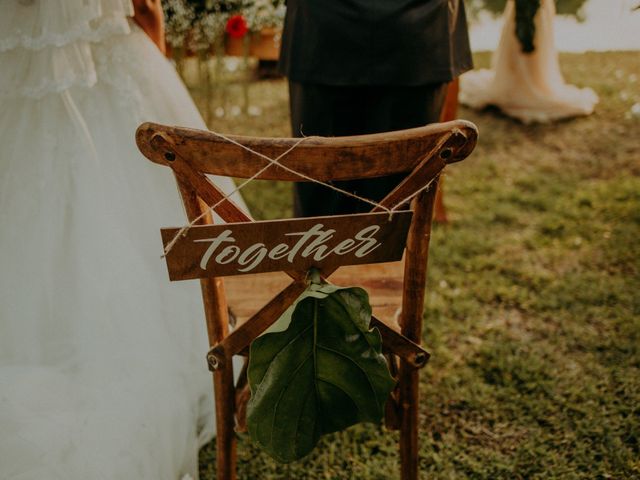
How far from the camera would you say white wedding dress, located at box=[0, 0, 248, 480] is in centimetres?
164

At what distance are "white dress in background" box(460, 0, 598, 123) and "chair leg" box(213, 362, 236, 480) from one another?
11.7 ft

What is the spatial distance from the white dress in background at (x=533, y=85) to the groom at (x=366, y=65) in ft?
8.62

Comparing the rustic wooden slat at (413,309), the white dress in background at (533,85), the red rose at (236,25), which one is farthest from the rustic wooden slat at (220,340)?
the white dress in background at (533,85)

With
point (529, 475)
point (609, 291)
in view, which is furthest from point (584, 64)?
point (529, 475)

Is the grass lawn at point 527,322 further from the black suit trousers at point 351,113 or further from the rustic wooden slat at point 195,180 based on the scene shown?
the rustic wooden slat at point 195,180

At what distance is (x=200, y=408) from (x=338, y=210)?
83cm

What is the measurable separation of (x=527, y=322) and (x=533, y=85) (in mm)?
2614

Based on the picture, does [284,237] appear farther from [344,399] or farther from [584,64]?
[584,64]

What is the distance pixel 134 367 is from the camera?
5.72 ft

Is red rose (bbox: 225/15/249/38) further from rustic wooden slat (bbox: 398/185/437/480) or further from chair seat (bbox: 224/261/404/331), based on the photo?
rustic wooden slat (bbox: 398/185/437/480)

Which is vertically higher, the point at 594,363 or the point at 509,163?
the point at 509,163

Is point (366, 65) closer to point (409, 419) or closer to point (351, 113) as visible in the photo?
point (351, 113)

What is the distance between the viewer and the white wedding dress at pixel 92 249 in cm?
164

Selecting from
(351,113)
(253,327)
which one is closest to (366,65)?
(351,113)
